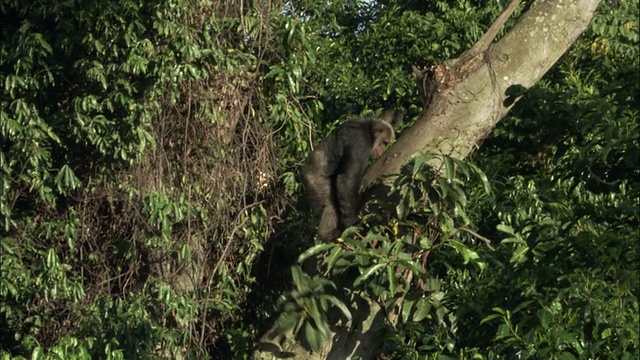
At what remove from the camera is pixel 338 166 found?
7.42m

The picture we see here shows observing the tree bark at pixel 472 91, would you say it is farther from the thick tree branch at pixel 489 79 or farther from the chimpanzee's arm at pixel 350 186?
the chimpanzee's arm at pixel 350 186

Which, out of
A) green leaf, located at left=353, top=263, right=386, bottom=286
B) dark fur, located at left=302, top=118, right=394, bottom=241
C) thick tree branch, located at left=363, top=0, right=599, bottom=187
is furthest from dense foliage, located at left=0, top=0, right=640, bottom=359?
thick tree branch, located at left=363, top=0, right=599, bottom=187

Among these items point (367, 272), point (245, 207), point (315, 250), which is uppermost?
point (245, 207)

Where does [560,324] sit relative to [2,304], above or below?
below

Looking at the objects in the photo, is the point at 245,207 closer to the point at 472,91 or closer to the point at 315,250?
the point at 315,250

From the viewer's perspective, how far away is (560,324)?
5504 mm

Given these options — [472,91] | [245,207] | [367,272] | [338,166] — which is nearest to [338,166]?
[338,166]

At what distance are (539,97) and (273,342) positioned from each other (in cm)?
221

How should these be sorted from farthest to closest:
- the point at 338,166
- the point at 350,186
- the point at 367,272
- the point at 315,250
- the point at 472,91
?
the point at 338,166, the point at 350,186, the point at 472,91, the point at 315,250, the point at 367,272

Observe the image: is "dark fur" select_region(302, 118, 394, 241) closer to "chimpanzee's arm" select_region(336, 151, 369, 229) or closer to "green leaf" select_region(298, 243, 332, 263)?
"chimpanzee's arm" select_region(336, 151, 369, 229)

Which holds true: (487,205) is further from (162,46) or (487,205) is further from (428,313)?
(162,46)

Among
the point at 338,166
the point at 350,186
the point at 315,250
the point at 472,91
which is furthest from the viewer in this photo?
the point at 338,166

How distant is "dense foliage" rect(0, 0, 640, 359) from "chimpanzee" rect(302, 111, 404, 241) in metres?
0.20

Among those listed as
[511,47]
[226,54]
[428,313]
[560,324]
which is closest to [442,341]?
[428,313]
